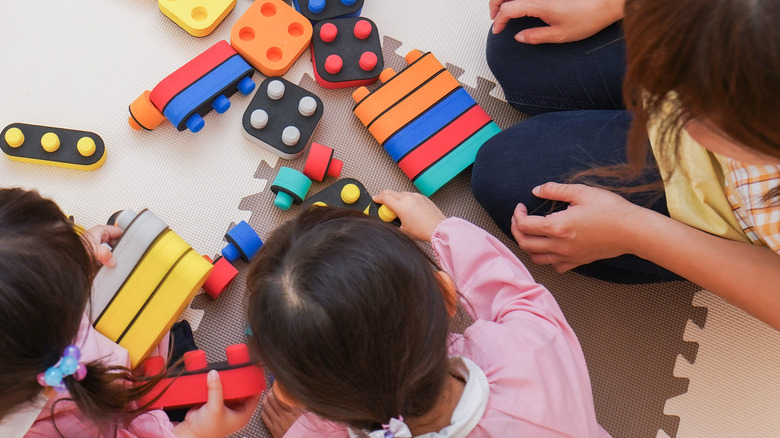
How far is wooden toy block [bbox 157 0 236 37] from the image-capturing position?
40.7 inches

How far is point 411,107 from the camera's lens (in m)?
1.01

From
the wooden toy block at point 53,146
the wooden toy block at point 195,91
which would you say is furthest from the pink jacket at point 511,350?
the wooden toy block at point 53,146

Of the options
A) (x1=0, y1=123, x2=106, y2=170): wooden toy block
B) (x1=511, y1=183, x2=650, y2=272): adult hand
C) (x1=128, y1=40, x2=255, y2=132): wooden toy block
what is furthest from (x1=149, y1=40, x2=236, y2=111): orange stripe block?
(x1=511, y1=183, x2=650, y2=272): adult hand

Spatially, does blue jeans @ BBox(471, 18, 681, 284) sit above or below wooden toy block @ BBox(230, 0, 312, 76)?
below

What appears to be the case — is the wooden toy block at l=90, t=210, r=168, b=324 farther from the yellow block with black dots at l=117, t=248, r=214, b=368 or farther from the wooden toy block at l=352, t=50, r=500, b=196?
the wooden toy block at l=352, t=50, r=500, b=196

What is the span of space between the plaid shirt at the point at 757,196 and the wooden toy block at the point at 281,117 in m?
0.63

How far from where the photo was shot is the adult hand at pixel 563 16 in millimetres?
903

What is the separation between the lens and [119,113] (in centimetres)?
102

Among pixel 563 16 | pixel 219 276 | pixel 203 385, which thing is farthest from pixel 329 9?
pixel 203 385

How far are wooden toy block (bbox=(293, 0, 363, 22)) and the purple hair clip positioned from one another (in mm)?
721

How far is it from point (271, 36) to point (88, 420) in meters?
0.67

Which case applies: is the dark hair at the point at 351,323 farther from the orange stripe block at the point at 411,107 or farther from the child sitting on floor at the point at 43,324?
the orange stripe block at the point at 411,107

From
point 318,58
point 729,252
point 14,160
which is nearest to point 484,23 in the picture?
point 318,58

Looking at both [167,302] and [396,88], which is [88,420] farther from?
[396,88]
